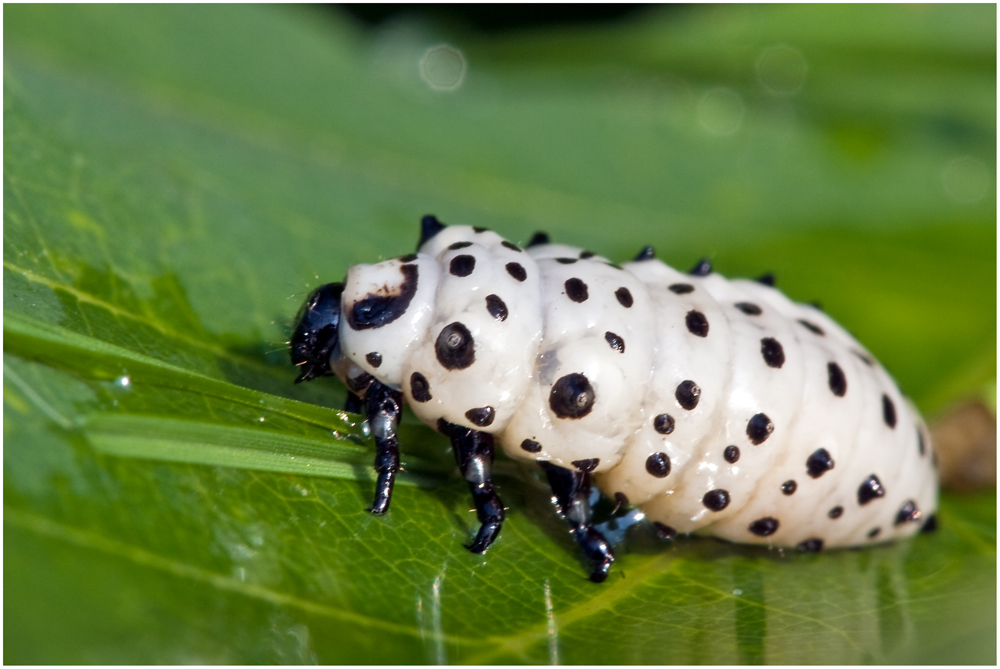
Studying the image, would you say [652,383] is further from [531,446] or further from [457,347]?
[457,347]

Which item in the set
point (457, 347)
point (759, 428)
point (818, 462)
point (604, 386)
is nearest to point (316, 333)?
point (457, 347)

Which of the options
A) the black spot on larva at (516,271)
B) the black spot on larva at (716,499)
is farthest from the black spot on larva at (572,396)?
the black spot on larva at (716,499)

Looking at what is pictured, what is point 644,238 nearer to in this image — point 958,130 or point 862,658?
point 958,130

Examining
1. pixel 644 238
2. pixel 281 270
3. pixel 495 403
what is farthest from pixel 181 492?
pixel 644 238

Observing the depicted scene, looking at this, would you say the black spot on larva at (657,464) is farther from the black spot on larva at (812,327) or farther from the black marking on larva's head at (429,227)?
the black marking on larva's head at (429,227)

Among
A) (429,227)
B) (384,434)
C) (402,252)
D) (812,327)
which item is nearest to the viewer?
(384,434)
